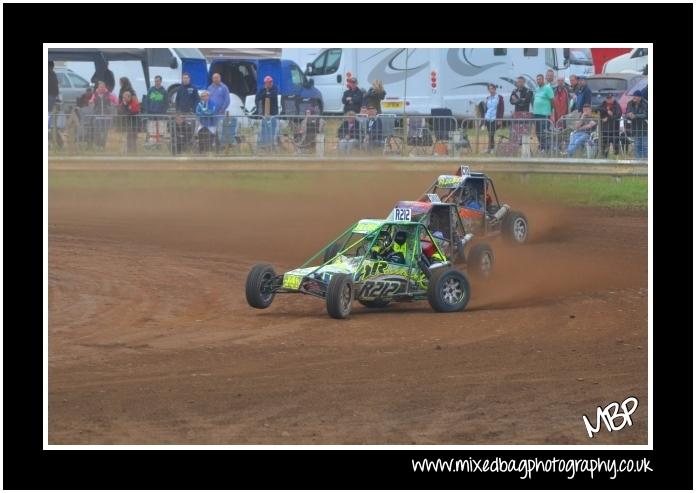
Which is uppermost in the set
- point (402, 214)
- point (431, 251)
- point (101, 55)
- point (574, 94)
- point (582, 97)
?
point (101, 55)

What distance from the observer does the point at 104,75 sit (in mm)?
29203

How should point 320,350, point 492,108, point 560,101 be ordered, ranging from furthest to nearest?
point 492,108 → point 560,101 → point 320,350

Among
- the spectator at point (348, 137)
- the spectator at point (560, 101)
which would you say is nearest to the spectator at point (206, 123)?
the spectator at point (348, 137)

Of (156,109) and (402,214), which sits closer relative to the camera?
(402,214)

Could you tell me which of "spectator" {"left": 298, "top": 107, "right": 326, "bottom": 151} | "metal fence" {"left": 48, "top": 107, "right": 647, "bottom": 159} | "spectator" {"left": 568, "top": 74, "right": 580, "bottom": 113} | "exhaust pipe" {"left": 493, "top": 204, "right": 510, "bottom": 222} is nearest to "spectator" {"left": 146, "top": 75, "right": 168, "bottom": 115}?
"metal fence" {"left": 48, "top": 107, "right": 647, "bottom": 159}

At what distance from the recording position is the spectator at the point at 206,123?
2475cm

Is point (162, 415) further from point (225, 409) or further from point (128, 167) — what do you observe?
point (128, 167)

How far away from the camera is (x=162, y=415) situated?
9219 mm

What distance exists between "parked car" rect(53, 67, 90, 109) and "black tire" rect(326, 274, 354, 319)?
57.5 feet

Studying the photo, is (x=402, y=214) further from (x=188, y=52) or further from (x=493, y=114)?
(x=188, y=52)

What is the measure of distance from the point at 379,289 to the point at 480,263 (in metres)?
2.49

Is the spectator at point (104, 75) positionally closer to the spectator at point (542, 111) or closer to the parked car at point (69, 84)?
the parked car at point (69, 84)

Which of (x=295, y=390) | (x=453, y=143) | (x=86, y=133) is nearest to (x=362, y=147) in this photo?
(x=453, y=143)

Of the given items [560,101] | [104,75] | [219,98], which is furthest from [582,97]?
[104,75]
